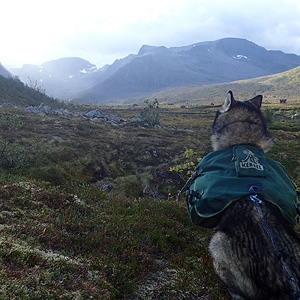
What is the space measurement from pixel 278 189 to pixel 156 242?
2.80 meters

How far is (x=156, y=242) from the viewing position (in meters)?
5.10

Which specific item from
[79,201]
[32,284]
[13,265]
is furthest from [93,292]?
[79,201]

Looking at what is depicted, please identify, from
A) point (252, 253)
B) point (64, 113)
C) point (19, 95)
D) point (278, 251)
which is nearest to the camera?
point (278, 251)

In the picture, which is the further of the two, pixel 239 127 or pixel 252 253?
pixel 239 127

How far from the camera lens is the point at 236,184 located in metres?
3.71

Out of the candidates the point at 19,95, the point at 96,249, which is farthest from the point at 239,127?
the point at 19,95

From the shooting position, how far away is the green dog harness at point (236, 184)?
Answer: 359cm

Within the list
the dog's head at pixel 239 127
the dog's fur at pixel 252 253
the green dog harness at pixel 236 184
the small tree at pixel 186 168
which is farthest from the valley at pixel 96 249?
the small tree at pixel 186 168

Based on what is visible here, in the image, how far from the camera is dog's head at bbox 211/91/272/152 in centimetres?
474

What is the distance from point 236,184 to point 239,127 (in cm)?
158

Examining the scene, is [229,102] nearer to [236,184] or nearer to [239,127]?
[239,127]

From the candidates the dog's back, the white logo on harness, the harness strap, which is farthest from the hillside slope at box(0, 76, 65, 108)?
the harness strap

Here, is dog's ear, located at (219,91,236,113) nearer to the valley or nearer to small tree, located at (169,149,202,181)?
the valley

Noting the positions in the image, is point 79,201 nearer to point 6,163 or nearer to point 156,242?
point 156,242
